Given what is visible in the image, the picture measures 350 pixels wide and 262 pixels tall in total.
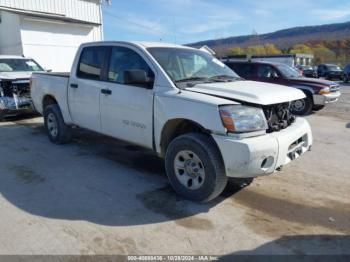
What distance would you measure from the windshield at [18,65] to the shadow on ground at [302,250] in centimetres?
932

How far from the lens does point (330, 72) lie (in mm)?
29281

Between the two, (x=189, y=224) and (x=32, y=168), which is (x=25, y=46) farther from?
(x=189, y=224)

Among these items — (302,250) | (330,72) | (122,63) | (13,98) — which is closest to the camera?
(302,250)

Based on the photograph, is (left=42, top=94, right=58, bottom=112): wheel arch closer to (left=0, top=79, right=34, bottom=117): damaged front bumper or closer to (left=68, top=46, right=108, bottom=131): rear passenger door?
(left=68, top=46, right=108, bottom=131): rear passenger door

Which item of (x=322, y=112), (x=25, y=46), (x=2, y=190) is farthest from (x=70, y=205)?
(x=25, y=46)

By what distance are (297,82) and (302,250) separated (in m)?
8.89

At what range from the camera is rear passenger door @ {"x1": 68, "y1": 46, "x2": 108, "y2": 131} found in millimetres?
5402

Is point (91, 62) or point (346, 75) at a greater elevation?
point (91, 62)

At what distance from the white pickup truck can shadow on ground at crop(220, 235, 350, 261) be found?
79 centimetres

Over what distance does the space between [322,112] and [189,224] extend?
927 cm

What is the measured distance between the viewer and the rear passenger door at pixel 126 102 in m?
4.57

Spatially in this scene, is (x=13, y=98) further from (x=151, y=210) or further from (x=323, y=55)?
(x=323, y=55)

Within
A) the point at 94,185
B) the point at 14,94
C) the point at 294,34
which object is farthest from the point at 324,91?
the point at 294,34

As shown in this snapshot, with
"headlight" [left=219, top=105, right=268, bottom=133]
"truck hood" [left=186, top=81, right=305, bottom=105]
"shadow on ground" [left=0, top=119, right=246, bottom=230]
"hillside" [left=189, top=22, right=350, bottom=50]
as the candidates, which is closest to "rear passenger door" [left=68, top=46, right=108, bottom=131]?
"shadow on ground" [left=0, top=119, right=246, bottom=230]
